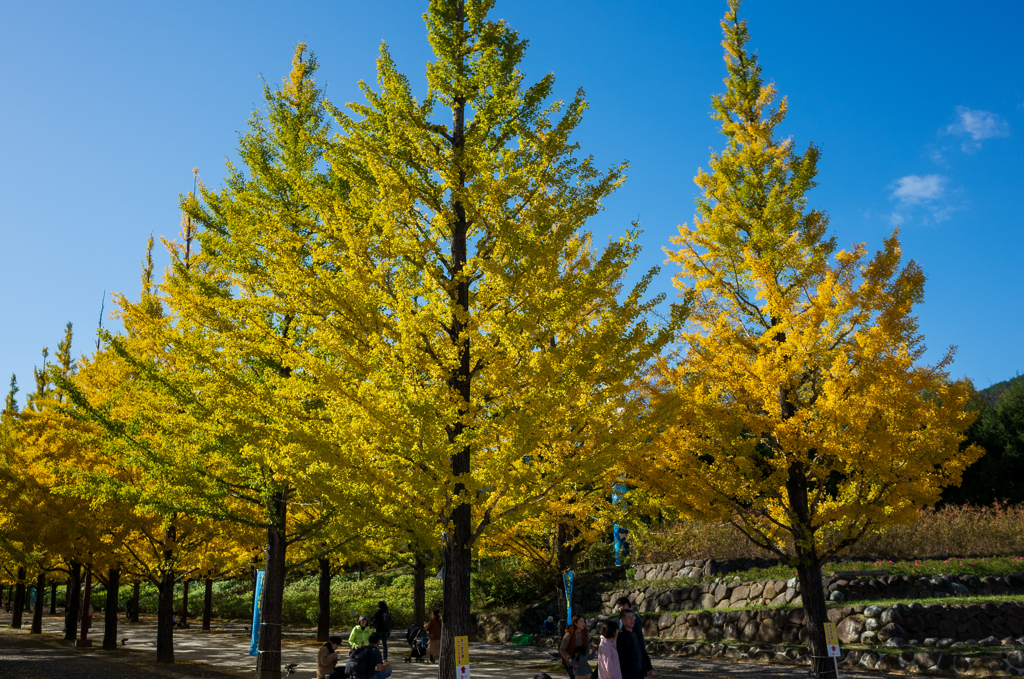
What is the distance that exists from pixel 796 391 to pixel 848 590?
6.80 metres

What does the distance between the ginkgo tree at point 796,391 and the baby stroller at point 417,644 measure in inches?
353

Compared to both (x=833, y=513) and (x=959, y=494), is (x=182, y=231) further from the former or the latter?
(x=959, y=494)

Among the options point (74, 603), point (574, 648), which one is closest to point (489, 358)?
point (574, 648)

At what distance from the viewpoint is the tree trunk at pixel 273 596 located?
9.98m

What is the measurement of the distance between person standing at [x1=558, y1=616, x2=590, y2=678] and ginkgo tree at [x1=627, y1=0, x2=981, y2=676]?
221 centimetres

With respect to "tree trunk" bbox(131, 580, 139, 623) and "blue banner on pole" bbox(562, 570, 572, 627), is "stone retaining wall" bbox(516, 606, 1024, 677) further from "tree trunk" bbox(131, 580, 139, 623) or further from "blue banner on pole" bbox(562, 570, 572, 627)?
"tree trunk" bbox(131, 580, 139, 623)

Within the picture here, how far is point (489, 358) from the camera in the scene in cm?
716

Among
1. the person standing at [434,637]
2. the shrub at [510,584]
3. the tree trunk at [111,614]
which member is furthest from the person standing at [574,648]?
the tree trunk at [111,614]

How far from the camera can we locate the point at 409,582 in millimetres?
27922

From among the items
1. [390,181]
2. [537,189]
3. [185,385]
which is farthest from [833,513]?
[185,385]

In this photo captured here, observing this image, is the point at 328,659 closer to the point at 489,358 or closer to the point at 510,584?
the point at 489,358

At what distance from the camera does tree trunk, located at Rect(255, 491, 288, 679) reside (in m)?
9.98

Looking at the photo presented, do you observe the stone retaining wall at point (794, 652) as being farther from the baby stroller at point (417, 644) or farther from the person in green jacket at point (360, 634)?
the person in green jacket at point (360, 634)

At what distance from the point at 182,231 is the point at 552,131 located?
12616 millimetres
